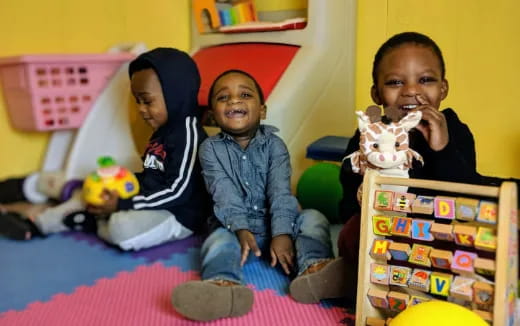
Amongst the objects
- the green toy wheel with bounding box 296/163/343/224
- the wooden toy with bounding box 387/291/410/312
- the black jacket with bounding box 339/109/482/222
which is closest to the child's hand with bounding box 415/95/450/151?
the black jacket with bounding box 339/109/482/222

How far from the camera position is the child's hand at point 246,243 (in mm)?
961

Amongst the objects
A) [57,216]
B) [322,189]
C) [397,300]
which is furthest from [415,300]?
[57,216]

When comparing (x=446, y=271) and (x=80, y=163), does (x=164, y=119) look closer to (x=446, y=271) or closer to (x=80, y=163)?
(x=80, y=163)

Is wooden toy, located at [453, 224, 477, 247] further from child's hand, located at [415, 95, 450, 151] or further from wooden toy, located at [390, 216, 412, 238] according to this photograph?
child's hand, located at [415, 95, 450, 151]

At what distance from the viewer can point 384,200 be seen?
694 millimetres

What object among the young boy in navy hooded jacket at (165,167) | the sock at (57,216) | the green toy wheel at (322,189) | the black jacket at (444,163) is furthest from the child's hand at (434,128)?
the sock at (57,216)

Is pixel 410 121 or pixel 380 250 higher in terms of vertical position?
pixel 410 121

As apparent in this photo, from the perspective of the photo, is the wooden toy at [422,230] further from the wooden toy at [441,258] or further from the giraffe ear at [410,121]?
the giraffe ear at [410,121]

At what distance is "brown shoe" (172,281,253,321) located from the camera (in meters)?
0.80

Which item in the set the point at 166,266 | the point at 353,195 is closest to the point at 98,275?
the point at 166,266

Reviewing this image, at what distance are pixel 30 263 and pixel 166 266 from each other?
0.31m

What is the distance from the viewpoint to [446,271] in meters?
0.69

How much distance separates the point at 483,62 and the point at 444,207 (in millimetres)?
711

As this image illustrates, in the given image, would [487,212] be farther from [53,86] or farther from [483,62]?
[53,86]
